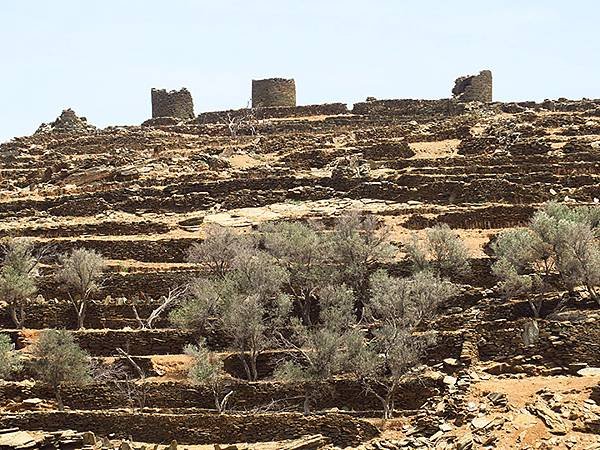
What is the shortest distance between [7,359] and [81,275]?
534 cm

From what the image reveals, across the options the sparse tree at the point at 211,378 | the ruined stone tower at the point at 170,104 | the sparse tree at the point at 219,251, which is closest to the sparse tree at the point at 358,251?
the sparse tree at the point at 219,251

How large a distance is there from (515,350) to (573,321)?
1559 mm

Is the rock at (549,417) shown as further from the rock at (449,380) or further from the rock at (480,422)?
the rock at (449,380)

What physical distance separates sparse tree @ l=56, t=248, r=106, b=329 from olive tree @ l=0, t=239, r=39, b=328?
1.17m

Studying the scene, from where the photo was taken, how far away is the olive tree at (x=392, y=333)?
21.9 meters

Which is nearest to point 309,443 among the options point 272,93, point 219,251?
point 219,251

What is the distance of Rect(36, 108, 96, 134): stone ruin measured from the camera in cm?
6081

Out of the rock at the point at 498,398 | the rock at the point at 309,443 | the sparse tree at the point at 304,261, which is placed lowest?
the rock at the point at 309,443

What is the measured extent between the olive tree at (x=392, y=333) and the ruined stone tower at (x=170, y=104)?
3685 cm

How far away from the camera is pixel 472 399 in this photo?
61.7 feet

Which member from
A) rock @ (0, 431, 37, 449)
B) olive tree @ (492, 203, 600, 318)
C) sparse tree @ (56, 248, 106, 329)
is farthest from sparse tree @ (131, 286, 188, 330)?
olive tree @ (492, 203, 600, 318)

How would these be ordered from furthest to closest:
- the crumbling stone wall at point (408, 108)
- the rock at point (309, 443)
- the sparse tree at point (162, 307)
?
the crumbling stone wall at point (408, 108) → the sparse tree at point (162, 307) → the rock at point (309, 443)

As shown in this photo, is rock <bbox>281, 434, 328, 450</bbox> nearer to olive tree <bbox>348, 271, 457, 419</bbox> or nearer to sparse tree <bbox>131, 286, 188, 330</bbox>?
olive tree <bbox>348, 271, 457, 419</bbox>

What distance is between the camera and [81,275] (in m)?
29.5
